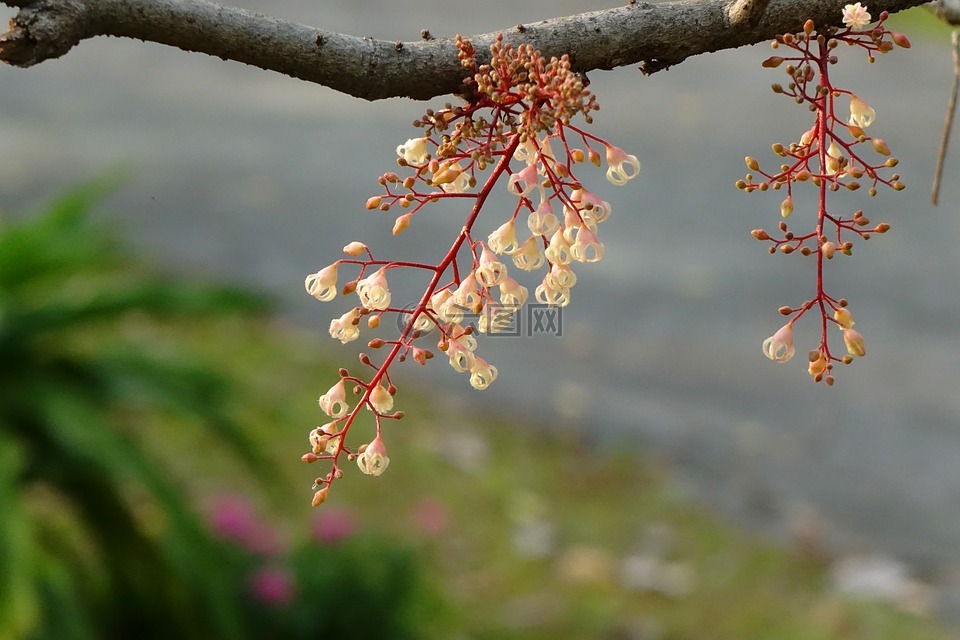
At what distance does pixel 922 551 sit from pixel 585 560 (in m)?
1.19

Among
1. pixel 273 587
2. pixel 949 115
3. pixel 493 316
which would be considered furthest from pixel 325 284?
pixel 273 587

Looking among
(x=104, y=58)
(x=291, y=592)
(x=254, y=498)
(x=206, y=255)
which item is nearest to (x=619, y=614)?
(x=291, y=592)

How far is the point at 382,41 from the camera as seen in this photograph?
0.88 meters

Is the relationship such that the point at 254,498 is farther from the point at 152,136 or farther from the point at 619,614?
the point at 152,136

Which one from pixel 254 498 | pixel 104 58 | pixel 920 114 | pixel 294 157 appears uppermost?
pixel 104 58

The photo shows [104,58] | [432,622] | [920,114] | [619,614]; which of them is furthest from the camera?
[104,58]

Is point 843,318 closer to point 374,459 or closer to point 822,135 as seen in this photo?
point 822,135

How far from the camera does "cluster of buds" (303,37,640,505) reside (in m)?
0.83

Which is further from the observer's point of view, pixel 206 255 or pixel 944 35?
pixel 944 35

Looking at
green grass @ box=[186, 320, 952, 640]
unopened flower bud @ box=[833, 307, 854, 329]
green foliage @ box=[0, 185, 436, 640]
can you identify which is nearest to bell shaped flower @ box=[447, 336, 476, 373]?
unopened flower bud @ box=[833, 307, 854, 329]

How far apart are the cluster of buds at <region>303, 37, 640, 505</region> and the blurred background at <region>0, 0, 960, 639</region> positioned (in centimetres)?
158

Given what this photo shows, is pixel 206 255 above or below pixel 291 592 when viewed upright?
above

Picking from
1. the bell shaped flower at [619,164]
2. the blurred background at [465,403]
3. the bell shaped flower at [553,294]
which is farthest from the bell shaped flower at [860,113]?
the blurred background at [465,403]

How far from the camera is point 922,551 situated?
3.66 m
